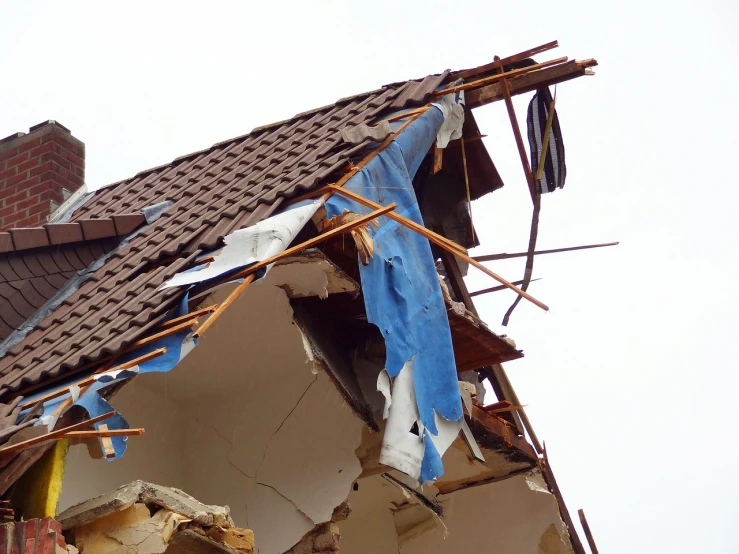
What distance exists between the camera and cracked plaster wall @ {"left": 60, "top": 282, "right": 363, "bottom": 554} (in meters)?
7.25

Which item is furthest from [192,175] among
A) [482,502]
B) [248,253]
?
A: [482,502]

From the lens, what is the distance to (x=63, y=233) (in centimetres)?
739

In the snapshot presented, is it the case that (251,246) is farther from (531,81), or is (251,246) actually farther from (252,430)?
(531,81)

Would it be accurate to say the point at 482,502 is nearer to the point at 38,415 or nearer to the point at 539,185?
the point at 539,185

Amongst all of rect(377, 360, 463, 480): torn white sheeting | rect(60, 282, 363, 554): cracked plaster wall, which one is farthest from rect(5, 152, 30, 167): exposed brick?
rect(377, 360, 463, 480): torn white sheeting

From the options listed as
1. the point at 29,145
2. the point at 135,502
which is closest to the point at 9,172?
the point at 29,145

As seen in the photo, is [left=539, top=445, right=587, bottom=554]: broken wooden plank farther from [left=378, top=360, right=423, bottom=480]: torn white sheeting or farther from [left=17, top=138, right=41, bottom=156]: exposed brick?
[left=17, top=138, right=41, bottom=156]: exposed brick

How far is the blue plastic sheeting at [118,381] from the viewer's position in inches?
203

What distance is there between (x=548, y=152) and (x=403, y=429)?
3564 millimetres

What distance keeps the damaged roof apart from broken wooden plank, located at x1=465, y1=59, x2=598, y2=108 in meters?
0.41

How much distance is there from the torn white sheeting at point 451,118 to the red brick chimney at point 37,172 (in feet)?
12.9

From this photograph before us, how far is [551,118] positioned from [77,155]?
4.84m

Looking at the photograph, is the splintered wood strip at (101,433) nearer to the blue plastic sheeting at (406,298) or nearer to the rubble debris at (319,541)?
the blue plastic sheeting at (406,298)

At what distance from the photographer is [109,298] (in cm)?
639
